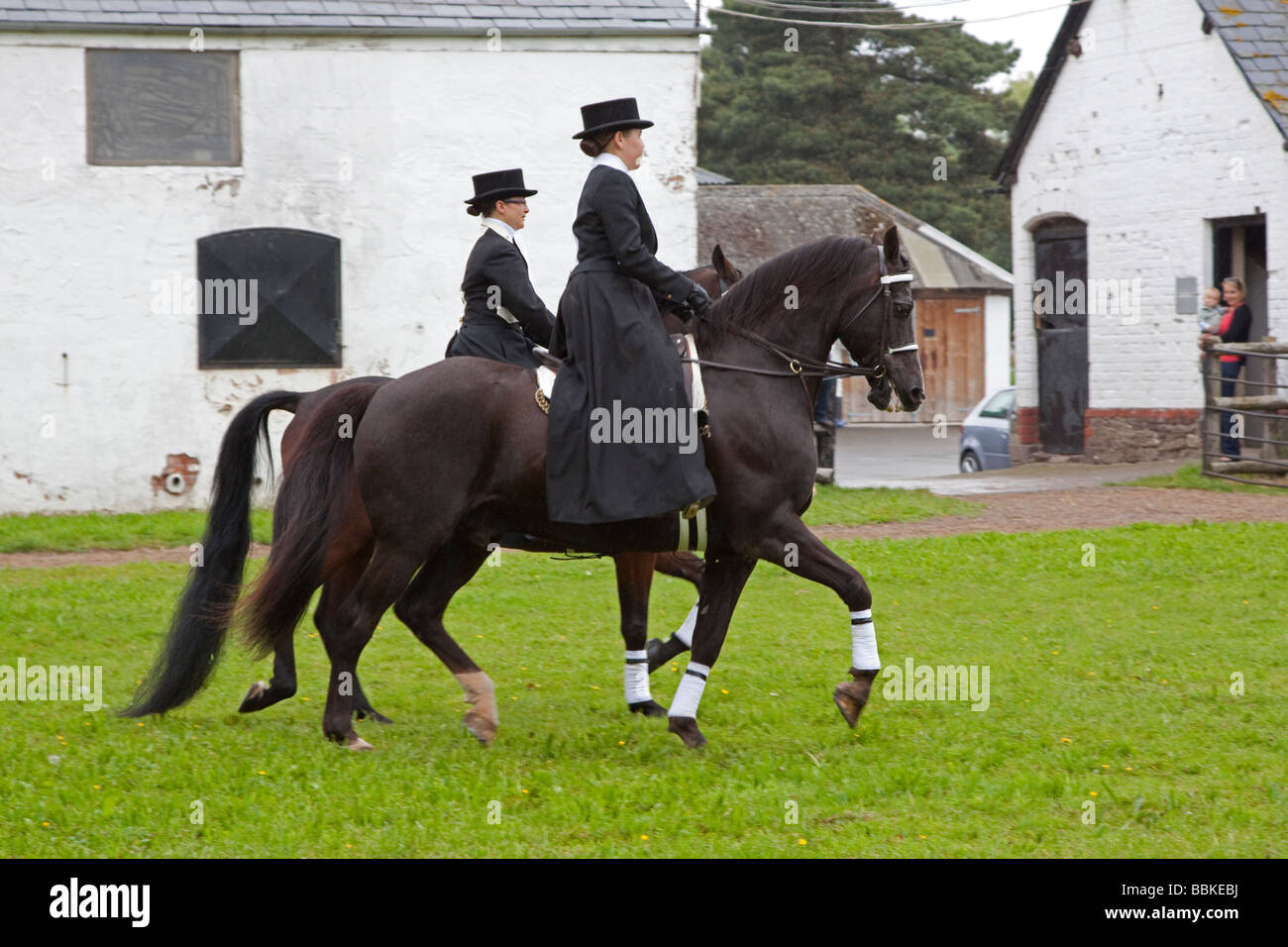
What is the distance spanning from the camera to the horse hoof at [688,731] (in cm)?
645

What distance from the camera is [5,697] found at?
299 inches

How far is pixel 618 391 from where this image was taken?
629 cm

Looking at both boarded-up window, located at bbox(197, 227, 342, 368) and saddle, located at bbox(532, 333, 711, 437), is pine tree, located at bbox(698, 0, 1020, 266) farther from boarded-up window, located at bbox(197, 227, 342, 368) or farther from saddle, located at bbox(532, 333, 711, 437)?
saddle, located at bbox(532, 333, 711, 437)

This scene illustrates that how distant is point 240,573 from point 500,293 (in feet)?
6.06

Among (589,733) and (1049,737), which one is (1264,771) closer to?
(1049,737)

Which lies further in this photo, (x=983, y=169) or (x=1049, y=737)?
(x=983, y=169)

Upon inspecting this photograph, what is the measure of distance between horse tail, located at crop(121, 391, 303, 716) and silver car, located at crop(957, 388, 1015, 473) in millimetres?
16188

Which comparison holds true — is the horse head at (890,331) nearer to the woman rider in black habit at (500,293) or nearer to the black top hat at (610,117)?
the black top hat at (610,117)

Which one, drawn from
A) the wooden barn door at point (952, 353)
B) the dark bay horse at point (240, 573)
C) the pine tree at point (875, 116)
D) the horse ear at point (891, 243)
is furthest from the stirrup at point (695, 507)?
the pine tree at point (875, 116)

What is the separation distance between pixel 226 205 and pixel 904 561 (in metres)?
8.19

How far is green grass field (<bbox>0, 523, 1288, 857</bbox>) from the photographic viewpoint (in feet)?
16.7

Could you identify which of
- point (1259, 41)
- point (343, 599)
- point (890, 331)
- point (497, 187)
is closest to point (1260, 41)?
point (1259, 41)

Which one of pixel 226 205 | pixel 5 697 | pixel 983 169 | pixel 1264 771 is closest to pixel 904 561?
pixel 1264 771

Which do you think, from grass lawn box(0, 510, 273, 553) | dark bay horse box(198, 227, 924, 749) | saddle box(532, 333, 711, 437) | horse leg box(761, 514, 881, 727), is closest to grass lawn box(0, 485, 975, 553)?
grass lawn box(0, 510, 273, 553)
